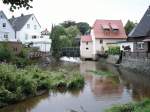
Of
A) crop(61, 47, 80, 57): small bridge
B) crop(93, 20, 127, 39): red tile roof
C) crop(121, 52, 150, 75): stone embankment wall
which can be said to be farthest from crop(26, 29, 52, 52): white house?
crop(121, 52, 150, 75): stone embankment wall

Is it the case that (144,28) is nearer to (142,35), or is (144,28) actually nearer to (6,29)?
(142,35)

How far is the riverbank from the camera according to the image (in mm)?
18516

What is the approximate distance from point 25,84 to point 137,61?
18895 mm

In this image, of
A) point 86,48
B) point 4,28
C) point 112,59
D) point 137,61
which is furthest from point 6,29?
point 137,61

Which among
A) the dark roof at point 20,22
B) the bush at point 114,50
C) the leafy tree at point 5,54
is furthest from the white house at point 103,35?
the leafy tree at point 5,54

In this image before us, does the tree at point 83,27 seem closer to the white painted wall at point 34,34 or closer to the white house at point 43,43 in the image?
the white painted wall at point 34,34

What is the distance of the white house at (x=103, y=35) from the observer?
5797 cm

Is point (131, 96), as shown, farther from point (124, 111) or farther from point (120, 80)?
point (120, 80)

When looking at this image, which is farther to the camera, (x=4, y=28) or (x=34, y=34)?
(x=34, y=34)

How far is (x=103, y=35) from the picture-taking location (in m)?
58.2

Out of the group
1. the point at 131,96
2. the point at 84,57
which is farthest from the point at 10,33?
the point at 131,96

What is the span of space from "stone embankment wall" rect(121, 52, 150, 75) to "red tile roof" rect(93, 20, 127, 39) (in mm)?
16053

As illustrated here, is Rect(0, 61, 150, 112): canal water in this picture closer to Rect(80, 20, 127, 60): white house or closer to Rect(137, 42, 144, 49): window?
Rect(137, 42, 144, 49): window

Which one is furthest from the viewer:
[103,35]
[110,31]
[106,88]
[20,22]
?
[20,22]
